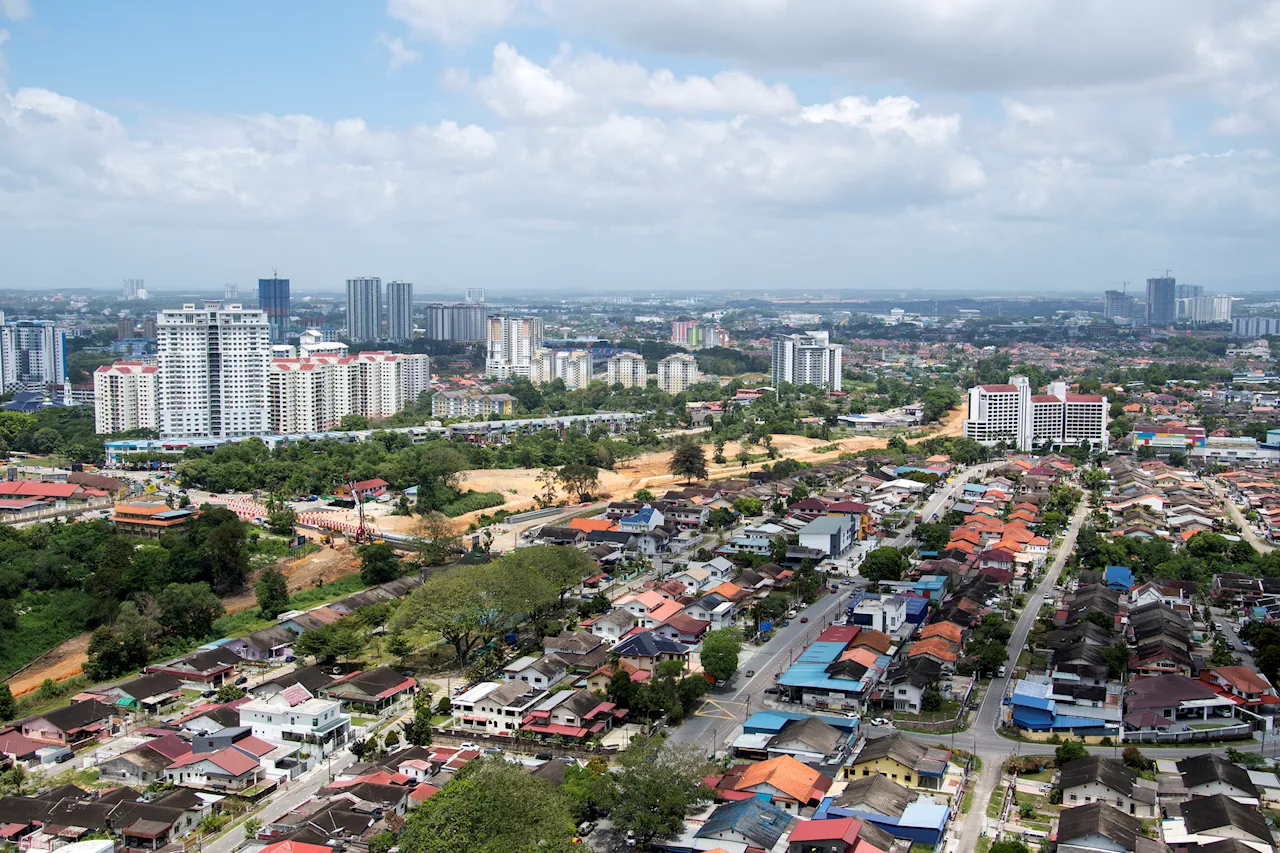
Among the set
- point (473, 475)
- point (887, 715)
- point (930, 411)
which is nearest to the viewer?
point (887, 715)

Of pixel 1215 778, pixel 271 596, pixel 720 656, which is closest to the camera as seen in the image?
pixel 1215 778

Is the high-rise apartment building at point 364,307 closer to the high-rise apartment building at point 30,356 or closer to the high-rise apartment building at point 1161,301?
the high-rise apartment building at point 30,356

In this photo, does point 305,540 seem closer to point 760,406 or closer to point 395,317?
point 760,406

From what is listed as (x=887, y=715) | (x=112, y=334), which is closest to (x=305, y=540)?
(x=887, y=715)

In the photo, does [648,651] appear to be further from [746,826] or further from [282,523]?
[282,523]

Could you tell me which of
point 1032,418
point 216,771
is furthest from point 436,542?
point 1032,418

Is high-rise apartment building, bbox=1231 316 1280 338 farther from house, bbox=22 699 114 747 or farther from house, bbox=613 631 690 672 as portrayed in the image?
house, bbox=22 699 114 747
